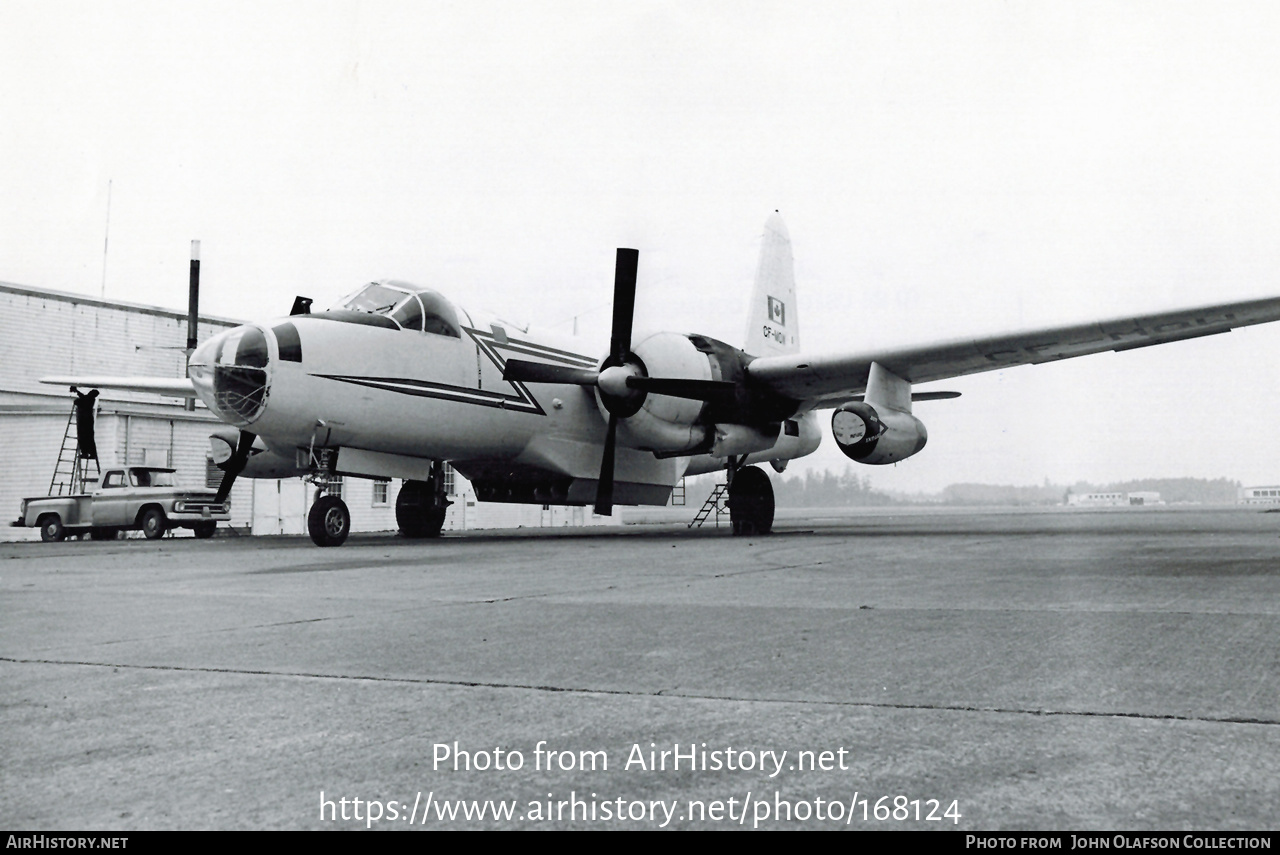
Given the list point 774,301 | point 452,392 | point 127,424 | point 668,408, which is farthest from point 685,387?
point 127,424

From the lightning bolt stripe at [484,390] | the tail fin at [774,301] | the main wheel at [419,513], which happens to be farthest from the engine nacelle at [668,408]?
the tail fin at [774,301]

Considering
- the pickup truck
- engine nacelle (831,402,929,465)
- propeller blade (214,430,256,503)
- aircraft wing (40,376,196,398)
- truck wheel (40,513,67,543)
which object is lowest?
truck wheel (40,513,67,543)

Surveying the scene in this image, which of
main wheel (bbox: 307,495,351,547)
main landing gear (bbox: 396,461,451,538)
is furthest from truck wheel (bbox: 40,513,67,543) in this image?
main wheel (bbox: 307,495,351,547)

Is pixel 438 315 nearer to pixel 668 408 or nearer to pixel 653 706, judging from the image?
pixel 668 408

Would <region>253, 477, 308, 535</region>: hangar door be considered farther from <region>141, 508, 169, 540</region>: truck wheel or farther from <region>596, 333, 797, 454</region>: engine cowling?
<region>596, 333, 797, 454</region>: engine cowling

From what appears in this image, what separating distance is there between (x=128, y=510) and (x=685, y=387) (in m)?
12.3

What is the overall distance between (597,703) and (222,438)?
16687mm

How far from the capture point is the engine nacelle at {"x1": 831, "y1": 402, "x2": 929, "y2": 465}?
53.6ft

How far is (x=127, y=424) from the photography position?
84.2 feet

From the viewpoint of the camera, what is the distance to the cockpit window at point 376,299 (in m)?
15.4

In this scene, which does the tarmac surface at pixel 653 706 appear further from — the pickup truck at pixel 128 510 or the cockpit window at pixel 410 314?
the pickup truck at pixel 128 510

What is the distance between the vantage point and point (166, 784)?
2539 mm
